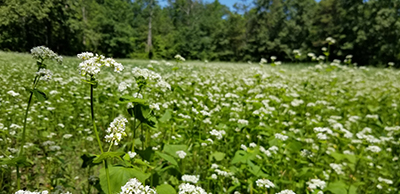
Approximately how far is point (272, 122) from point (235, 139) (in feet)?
3.24

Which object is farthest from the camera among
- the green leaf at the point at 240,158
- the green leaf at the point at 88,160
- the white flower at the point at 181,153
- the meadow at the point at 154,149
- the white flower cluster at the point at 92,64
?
the green leaf at the point at 240,158

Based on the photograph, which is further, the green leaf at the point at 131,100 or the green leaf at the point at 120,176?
the green leaf at the point at 131,100

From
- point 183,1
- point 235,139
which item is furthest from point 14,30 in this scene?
point 183,1

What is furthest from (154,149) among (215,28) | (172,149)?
(215,28)

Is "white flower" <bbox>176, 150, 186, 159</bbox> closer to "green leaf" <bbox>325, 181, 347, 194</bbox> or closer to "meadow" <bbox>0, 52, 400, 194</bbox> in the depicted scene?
"meadow" <bbox>0, 52, 400, 194</bbox>

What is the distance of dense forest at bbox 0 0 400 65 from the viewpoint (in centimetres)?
190

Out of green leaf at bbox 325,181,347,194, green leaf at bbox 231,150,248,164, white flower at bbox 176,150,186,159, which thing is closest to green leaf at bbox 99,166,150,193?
white flower at bbox 176,150,186,159

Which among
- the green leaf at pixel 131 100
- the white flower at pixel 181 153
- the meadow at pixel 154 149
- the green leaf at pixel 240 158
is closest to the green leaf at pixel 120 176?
the meadow at pixel 154 149

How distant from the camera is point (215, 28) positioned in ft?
152

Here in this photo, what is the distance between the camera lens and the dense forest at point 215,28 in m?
1.90

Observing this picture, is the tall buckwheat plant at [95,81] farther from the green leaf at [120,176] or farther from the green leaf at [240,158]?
the green leaf at [240,158]

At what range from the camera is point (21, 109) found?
7.50ft

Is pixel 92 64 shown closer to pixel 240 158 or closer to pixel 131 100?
pixel 131 100

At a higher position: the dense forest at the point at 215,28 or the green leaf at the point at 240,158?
the dense forest at the point at 215,28
